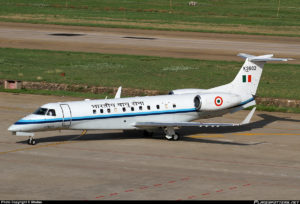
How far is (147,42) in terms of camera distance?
8031 cm

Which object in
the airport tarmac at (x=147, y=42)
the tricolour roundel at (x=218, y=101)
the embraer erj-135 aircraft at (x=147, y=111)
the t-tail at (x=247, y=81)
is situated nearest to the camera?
the embraer erj-135 aircraft at (x=147, y=111)

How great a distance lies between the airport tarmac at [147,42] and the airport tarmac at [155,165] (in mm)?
29821

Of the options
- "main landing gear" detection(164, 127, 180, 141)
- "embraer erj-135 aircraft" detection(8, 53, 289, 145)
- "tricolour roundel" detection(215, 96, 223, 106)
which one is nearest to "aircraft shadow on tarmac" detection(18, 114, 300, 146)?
"main landing gear" detection(164, 127, 180, 141)

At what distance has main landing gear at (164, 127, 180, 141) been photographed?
39.1 meters

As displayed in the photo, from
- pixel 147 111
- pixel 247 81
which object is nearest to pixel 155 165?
pixel 147 111

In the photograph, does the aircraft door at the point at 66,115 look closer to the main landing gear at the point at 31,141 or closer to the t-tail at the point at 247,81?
the main landing gear at the point at 31,141

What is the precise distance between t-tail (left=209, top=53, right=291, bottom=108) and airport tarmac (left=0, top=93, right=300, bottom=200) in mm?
2438

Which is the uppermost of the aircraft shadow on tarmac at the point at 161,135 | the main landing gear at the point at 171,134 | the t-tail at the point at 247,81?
the t-tail at the point at 247,81

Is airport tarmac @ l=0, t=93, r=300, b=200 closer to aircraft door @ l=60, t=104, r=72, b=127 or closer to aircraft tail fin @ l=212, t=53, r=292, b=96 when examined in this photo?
aircraft door @ l=60, t=104, r=72, b=127

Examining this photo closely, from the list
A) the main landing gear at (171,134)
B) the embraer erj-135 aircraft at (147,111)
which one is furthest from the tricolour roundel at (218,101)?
the main landing gear at (171,134)

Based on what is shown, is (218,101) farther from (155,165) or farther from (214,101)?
(155,165)

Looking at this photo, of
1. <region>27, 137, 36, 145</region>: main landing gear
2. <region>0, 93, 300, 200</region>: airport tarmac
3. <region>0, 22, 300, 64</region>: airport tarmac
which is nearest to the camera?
<region>0, 93, 300, 200</region>: airport tarmac

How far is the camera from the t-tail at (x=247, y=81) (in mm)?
41156

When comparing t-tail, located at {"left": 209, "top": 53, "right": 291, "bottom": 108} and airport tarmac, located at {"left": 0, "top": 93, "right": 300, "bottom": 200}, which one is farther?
t-tail, located at {"left": 209, "top": 53, "right": 291, "bottom": 108}
